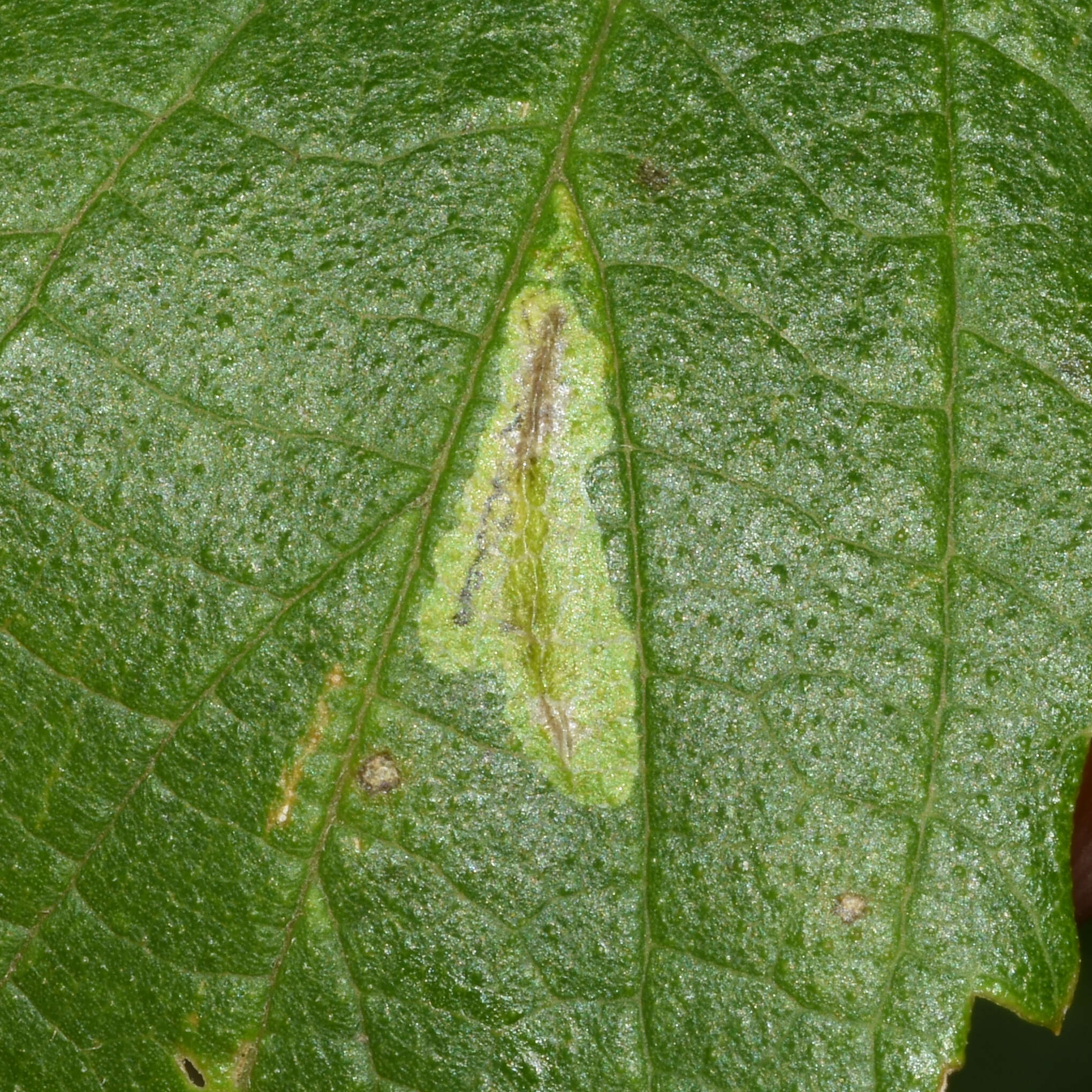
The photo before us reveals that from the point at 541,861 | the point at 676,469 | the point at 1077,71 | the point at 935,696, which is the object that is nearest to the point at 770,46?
the point at 1077,71

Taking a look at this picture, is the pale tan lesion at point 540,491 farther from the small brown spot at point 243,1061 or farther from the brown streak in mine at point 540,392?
the small brown spot at point 243,1061

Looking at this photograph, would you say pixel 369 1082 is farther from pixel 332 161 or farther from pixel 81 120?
pixel 81 120

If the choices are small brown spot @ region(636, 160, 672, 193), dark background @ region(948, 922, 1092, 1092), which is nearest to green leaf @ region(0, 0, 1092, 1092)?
small brown spot @ region(636, 160, 672, 193)

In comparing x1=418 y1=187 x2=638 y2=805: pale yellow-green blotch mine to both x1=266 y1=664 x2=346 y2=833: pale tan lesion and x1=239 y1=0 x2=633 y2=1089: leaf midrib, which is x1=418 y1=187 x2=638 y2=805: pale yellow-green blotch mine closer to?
x1=239 y1=0 x2=633 y2=1089: leaf midrib

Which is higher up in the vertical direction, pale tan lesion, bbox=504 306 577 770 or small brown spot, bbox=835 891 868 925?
pale tan lesion, bbox=504 306 577 770

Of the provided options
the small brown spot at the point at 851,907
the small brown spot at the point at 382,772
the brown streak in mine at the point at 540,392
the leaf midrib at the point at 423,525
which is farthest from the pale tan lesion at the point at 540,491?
the small brown spot at the point at 851,907

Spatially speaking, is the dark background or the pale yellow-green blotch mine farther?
the dark background

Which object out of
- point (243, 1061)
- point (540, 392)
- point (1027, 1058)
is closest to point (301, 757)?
point (243, 1061)
